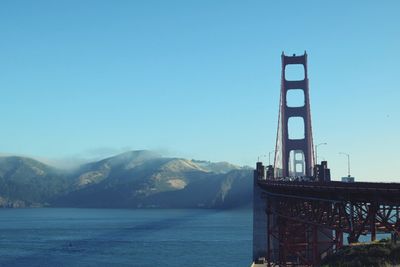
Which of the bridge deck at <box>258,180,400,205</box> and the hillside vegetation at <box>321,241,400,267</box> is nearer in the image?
the hillside vegetation at <box>321,241,400,267</box>

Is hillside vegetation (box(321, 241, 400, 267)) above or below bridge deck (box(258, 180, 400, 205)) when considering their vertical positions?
below

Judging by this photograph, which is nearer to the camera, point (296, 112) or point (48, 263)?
point (48, 263)

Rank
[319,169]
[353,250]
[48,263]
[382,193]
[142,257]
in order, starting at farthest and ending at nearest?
[142,257] < [48,263] < [319,169] < [382,193] < [353,250]

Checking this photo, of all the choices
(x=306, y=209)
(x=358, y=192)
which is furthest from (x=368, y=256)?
(x=306, y=209)

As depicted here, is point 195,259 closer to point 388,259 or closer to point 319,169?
point 319,169

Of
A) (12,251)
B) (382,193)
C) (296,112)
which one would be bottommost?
(12,251)

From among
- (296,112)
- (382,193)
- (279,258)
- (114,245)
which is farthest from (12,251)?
(382,193)

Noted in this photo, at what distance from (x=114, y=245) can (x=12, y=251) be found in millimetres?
24514

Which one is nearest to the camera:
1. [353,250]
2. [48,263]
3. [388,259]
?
[388,259]

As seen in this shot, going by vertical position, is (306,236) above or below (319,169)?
below

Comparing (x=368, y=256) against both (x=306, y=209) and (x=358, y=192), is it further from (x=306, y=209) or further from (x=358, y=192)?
(x=306, y=209)

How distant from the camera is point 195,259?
108 m

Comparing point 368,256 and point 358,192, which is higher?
point 358,192

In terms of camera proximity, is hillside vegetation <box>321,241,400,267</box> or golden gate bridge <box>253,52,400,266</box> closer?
hillside vegetation <box>321,241,400,267</box>
